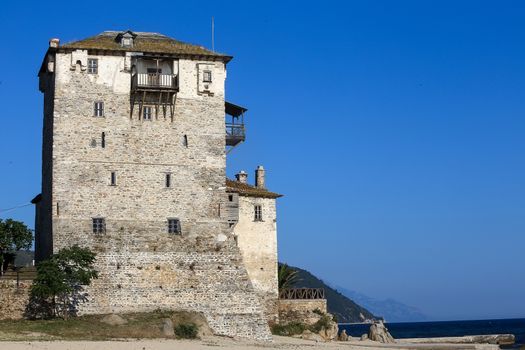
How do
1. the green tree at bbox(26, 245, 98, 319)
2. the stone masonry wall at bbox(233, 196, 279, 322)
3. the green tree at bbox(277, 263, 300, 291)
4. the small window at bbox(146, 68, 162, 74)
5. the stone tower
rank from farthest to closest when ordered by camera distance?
the green tree at bbox(277, 263, 300, 291) < the stone masonry wall at bbox(233, 196, 279, 322) < the small window at bbox(146, 68, 162, 74) < the stone tower < the green tree at bbox(26, 245, 98, 319)

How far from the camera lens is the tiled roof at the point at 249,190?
54.7 metres

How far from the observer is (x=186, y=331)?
45.3 metres

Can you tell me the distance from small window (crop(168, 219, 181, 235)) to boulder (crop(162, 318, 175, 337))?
17.9ft

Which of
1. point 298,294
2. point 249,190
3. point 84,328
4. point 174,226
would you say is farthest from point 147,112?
point 298,294

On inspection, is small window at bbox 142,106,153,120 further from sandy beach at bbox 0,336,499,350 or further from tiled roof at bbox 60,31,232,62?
sandy beach at bbox 0,336,499,350

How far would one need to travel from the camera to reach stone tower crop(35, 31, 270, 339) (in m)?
47.3

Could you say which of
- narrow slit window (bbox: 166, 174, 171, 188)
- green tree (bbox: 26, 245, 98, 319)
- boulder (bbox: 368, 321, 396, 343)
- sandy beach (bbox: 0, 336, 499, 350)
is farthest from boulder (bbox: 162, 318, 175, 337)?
boulder (bbox: 368, 321, 396, 343)

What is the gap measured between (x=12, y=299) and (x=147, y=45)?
628 inches

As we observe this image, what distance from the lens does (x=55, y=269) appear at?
1736 inches

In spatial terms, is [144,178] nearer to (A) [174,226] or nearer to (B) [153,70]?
(A) [174,226]

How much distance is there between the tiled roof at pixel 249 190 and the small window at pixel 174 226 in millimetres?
5673

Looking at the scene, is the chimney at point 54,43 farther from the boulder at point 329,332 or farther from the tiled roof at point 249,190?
the boulder at point 329,332

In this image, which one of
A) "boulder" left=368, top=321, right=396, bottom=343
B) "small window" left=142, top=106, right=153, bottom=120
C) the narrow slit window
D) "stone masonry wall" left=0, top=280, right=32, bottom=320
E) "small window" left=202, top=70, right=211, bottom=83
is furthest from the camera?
"boulder" left=368, top=321, right=396, bottom=343

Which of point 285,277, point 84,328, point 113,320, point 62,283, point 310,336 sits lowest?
point 310,336
